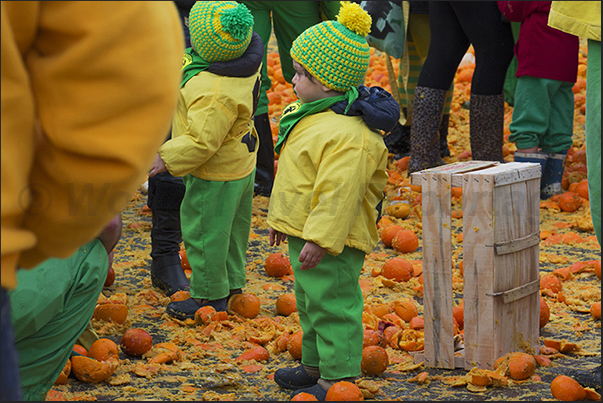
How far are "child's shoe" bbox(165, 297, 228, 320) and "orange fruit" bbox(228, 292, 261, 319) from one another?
62 mm

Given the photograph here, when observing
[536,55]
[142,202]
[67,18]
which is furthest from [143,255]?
[67,18]

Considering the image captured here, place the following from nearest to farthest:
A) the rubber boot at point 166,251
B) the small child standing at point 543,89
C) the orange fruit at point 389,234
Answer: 1. the rubber boot at point 166,251
2. the orange fruit at point 389,234
3. the small child standing at point 543,89

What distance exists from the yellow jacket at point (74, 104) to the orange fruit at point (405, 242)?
3645 mm

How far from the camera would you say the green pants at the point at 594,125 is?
2.54 metres

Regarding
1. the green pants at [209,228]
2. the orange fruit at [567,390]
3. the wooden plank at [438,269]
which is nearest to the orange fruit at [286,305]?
the green pants at [209,228]

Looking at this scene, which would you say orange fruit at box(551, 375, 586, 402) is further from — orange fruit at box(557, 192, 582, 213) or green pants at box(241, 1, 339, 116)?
green pants at box(241, 1, 339, 116)

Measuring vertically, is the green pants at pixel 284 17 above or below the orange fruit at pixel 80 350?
above

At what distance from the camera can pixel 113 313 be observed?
3.48 m

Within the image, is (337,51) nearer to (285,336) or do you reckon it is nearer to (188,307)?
(285,336)

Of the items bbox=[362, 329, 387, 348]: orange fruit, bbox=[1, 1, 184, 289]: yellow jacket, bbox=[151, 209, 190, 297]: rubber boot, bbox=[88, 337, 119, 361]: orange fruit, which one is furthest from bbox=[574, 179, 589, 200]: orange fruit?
bbox=[1, 1, 184, 289]: yellow jacket

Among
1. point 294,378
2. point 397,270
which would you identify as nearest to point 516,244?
point 294,378

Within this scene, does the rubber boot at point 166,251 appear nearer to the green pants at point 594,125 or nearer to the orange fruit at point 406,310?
→ the orange fruit at point 406,310

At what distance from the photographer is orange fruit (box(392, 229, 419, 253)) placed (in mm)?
4773

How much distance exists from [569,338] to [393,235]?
1.70 metres
